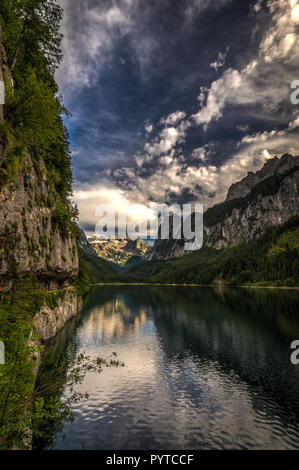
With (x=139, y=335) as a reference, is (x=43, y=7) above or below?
above

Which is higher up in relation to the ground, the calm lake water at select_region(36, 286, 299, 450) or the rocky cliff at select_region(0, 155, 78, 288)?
the rocky cliff at select_region(0, 155, 78, 288)

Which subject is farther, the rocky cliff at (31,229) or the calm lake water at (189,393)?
the rocky cliff at (31,229)

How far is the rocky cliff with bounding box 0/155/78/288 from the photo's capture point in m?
22.0

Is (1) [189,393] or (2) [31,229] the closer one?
(1) [189,393]

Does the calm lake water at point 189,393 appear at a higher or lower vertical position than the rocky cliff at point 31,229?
lower

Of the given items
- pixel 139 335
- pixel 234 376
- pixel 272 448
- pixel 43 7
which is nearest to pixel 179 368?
pixel 234 376

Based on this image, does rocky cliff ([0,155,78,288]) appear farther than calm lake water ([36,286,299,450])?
Yes

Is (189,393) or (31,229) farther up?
(31,229)

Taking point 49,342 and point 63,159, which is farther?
point 63,159

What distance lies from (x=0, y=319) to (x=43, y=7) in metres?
35.2

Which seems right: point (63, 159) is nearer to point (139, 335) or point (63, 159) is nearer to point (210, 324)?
point (139, 335)

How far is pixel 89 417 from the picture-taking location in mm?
21328

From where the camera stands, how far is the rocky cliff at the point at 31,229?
2197cm

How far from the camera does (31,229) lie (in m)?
30.6
